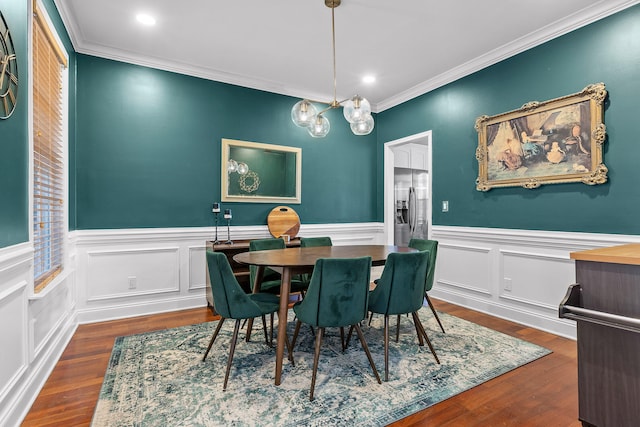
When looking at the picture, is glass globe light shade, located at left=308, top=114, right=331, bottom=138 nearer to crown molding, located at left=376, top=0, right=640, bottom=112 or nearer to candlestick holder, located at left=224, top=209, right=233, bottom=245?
candlestick holder, located at left=224, top=209, right=233, bottom=245

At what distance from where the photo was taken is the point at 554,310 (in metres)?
3.04

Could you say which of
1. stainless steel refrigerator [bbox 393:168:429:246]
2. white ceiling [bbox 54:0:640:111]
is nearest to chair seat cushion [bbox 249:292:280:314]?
white ceiling [bbox 54:0:640:111]

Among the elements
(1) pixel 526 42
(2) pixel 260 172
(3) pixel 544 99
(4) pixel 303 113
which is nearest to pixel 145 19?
(4) pixel 303 113

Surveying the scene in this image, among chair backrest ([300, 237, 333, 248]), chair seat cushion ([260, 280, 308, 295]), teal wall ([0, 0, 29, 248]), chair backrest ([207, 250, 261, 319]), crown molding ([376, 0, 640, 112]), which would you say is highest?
crown molding ([376, 0, 640, 112])

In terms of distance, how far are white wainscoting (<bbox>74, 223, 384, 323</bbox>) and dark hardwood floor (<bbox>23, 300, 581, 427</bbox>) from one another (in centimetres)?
58

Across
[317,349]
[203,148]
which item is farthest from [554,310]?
[203,148]

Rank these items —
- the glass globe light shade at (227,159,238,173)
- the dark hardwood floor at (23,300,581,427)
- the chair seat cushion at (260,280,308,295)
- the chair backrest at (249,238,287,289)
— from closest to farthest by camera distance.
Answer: the dark hardwood floor at (23,300,581,427) → the chair seat cushion at (260,280,308,295) → the chair backrest at (249,238,287,289) → the glass globe light shade at (227,159,238,173)

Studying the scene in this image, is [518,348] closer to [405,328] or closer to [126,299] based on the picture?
[405,328]

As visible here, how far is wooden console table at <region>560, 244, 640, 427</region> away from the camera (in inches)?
47.5

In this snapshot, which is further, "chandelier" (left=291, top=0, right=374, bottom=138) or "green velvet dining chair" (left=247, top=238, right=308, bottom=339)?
"green velvet dining chair" (left=247, top=238, right=308, bottom=339)

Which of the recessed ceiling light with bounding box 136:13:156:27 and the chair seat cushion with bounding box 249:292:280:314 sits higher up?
the recessed ceiling light with bounding box 136:13:156:27

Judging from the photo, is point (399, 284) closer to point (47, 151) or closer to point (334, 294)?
point (334, 294)

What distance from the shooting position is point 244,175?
4.13 meters

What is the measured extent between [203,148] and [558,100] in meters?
3.64
